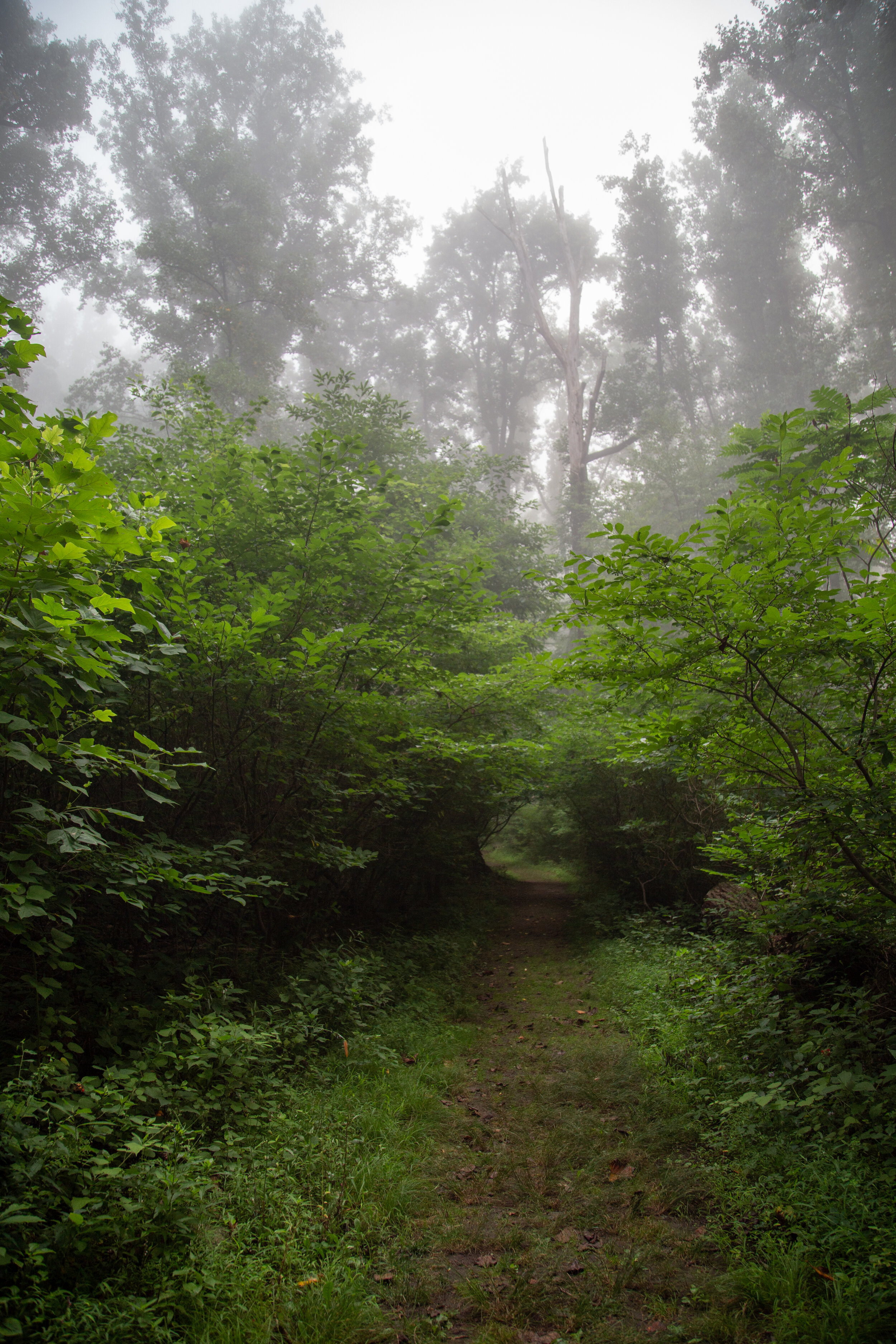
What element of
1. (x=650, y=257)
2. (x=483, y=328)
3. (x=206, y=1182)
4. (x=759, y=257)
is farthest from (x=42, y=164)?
(x=206, y=1182)

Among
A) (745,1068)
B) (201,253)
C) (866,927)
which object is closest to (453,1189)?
(745,1068)

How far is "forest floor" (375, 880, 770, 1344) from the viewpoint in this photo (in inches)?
88.7

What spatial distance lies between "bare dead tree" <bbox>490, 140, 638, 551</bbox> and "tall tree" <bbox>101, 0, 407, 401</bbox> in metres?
8.07

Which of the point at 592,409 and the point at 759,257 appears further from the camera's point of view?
the point at 759,257

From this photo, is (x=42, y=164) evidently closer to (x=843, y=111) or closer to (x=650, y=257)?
(x=650, y=257)

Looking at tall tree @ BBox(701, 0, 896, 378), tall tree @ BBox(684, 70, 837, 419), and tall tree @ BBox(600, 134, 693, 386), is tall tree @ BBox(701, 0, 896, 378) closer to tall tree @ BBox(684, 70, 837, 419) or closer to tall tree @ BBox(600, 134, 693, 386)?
tall tree @ BBox(684, 70, 837, 419)

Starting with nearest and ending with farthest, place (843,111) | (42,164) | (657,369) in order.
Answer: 1. (42,164)
2. (843,111)
3. (657,369)

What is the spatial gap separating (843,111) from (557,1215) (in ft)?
115

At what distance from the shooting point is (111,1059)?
3.12 meters

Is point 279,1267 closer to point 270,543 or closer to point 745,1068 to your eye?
point 745,1068

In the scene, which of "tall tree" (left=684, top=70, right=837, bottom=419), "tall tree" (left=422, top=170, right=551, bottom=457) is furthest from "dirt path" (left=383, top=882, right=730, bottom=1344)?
"tall tree" (left=422, top=170, right=551, bottom=457)

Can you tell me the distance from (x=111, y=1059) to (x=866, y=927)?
401 cm

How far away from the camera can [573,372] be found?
21.4 meters

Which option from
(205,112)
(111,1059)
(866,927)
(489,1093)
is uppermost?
(205,112)
